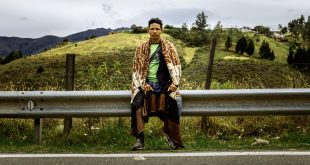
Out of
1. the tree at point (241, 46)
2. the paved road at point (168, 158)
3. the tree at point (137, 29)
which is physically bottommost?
the paved road at point (168, 158)

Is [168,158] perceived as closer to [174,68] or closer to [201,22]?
[174,68]

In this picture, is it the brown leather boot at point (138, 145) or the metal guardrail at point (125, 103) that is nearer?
the brown leather boot at point (138, 145)

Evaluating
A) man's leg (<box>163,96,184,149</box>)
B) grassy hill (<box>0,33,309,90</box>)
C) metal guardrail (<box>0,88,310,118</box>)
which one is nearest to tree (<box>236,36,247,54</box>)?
grassy hill (<box>0,33,309,90</box>)

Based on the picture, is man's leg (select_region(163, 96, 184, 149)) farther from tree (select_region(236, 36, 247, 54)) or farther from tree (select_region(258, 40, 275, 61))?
tree (select_region(236, 36, 247, 54))

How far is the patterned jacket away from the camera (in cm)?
581

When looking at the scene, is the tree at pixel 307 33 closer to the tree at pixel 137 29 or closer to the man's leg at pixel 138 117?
the tree at pixel 137 29

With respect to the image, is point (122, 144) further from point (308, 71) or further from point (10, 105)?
point (308, 71)

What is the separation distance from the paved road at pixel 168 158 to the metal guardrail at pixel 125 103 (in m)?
0.89

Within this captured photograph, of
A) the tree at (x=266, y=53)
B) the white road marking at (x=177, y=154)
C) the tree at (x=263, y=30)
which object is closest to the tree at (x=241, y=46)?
the tree at (x=266, y=53)

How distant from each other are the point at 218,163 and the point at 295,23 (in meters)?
140

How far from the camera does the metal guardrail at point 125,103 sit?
5.94 metres

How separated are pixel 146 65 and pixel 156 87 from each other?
306 mm

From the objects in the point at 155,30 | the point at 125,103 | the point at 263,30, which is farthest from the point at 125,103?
the point at 263,30

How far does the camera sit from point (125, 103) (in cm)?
601
